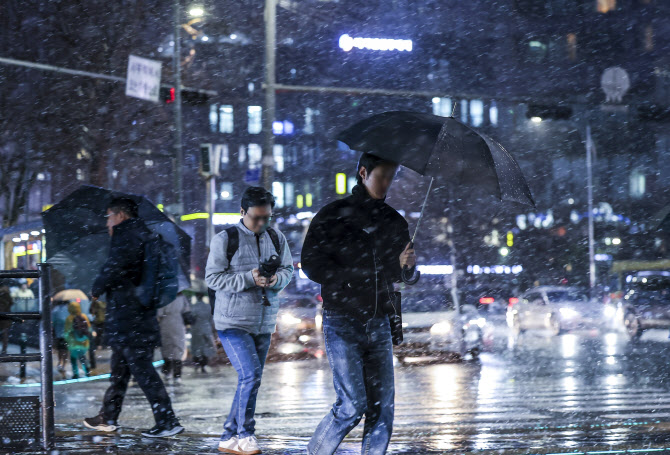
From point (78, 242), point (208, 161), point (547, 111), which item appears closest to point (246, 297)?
point (78, 242)

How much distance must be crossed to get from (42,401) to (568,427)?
177 inches

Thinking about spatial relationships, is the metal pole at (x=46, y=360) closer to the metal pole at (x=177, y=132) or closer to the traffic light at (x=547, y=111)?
the traffic light at (x=547, y=111)


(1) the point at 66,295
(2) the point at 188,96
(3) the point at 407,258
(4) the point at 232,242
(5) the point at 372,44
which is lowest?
(1) the point at 66,295

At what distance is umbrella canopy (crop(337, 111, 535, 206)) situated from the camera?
5355 mm

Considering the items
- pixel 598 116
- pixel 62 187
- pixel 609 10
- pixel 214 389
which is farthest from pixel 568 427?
pixel 609 10

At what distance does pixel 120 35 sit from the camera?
29.5 meters

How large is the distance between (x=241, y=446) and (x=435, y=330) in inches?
410

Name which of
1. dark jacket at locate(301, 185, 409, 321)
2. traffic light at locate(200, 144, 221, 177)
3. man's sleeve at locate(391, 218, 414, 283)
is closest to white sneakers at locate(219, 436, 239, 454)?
dark jacket at locate(301, 185, 409, 321)

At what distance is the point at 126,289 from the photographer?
779cm

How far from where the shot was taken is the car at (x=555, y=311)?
29156 mm

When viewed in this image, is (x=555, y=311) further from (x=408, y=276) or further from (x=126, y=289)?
(x=408, y=276)

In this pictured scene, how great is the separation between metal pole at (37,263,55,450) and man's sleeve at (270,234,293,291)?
1.52 metres

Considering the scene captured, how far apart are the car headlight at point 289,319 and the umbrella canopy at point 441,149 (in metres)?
14.8

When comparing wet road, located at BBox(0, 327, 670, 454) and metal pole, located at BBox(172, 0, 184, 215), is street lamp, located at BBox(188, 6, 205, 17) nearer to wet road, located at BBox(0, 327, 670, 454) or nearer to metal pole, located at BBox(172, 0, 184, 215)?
metal pole, located at BBox(172, 0, 184, 215)
